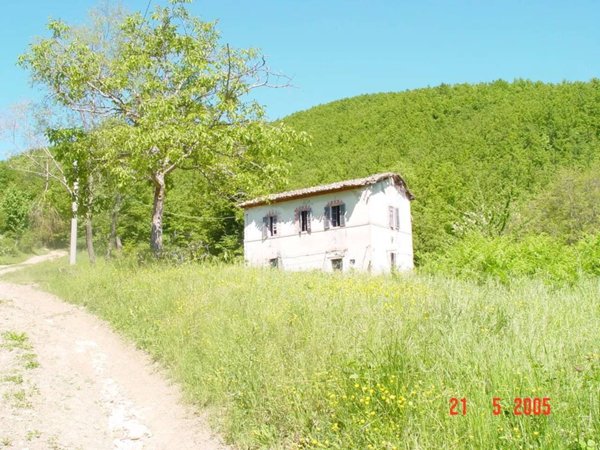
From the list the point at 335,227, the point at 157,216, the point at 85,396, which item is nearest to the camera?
the point at 85,396

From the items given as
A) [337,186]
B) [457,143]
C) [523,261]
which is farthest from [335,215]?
[457,143]

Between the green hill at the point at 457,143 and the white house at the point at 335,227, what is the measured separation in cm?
1305

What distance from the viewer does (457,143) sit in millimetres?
69250

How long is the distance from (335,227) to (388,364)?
26.2 meters

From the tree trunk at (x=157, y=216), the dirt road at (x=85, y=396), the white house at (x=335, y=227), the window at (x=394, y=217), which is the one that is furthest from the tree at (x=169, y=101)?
the window at (x=394, y=217)

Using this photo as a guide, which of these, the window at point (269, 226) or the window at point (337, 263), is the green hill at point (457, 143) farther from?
the window at point (337, 263)

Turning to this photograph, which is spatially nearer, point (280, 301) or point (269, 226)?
point (280, 301)

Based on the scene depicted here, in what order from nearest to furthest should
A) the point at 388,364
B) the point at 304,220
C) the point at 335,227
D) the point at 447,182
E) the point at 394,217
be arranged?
the point at 388,364 → the point at 335,227 → the point at 304,220 → the point at 394,217 → the point at 447,182

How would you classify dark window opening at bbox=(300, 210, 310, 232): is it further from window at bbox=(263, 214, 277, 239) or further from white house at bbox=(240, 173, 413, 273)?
window at bbox=(263, 214, 277, 239)

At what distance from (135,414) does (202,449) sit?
1812mm

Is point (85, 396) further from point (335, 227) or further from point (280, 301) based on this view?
point (335, 227)

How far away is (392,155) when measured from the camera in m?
68.9

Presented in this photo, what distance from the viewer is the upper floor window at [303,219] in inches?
1272

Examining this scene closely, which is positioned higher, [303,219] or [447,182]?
[447,182]
